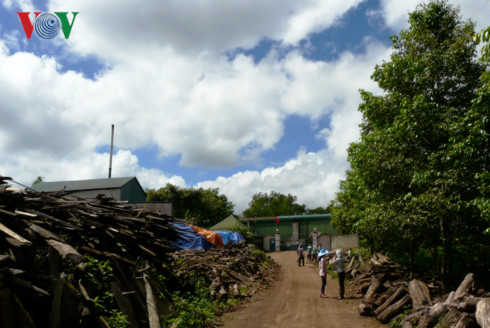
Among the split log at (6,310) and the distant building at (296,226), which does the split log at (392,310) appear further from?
the distant building at (296,226)

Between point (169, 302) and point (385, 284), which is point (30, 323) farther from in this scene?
point (385, 284)

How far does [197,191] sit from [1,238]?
171ft

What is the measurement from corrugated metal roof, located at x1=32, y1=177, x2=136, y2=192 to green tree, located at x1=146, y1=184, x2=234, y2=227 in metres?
17.6

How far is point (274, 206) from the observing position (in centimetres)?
10050

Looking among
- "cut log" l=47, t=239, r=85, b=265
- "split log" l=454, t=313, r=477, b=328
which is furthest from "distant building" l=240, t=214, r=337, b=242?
"cut log" l=47, t=239, r=85, b=265

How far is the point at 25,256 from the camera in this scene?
19.2 feet

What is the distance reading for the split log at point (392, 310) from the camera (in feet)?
34.6

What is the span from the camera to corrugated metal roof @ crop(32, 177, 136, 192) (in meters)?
33.6

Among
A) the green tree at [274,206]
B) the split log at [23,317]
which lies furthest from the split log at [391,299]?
the green tree at [274,206]

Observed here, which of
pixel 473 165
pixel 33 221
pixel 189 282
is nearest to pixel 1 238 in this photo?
pixel 33 221

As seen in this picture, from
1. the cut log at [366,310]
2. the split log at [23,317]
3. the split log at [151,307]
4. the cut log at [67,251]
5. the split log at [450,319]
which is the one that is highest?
the cut log at [67,251]

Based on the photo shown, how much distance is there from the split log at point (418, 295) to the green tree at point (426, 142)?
2860 millimetres

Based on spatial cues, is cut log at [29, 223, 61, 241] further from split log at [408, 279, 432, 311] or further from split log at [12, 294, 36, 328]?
split log at [408, 279, 432, 311]

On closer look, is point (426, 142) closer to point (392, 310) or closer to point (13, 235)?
point (392, 310)
